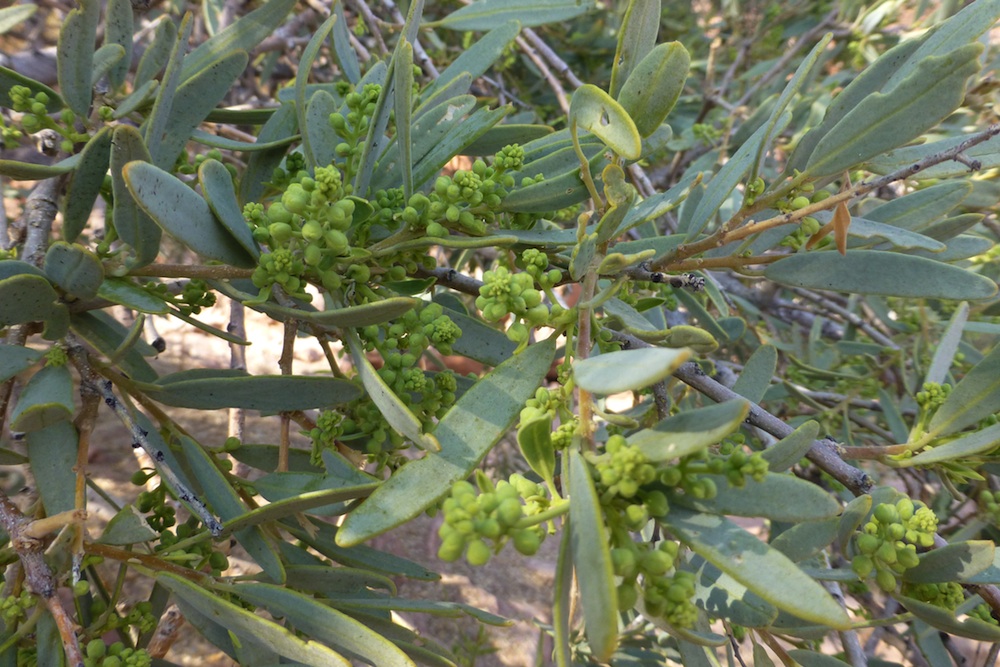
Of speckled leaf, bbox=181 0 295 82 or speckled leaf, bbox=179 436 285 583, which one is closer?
speckled leaf, bbox=179 436 285 583

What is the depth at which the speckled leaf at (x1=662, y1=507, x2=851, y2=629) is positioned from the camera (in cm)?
56

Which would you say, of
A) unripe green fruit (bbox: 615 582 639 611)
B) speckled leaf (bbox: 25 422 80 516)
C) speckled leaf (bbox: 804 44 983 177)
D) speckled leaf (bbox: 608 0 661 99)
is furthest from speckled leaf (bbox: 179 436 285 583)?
speckled leaf (bbox: 804 44 983 177)

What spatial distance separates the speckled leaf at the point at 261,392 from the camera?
0.91 metres

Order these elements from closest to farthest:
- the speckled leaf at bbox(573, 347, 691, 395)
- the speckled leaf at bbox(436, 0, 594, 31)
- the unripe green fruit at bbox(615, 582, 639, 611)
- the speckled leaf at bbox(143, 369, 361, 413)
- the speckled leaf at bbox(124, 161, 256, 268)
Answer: the speckled leaf at bbox(573, 347, 691, 395) < the unripe green fruit at bbox(615, 582, 639, 611) < the speckled leaf at bbox(124, 161, 256, 268) < the speckled leaf at bbox(143, 369, 361, 413) < the speckled leaf at bbox(436, 0, 594, 31)

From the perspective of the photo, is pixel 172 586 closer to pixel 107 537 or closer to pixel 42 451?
pixel 107 537

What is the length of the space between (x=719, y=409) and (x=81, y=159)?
2.89ft

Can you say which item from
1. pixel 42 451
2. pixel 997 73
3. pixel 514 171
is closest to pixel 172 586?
pixel 42 451

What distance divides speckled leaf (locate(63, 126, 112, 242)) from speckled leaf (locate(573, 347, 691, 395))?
0.73 meters


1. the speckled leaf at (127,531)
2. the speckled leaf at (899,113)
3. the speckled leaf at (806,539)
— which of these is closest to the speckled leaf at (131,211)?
the speckled leaf at (127,531)

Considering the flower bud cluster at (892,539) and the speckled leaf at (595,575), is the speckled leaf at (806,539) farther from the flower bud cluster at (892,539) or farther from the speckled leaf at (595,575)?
the speckled leaf at (595,575)

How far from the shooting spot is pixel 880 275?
869 millimetres

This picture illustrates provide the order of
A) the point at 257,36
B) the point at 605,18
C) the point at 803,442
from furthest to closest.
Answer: the point at 605,18
the point at 257,36
the point at 803,442

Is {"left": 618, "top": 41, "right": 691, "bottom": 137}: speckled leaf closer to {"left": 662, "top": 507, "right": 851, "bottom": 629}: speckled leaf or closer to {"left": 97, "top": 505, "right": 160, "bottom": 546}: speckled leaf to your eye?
{"left": 662, "top": 507, "right": 851, "bottom": 629}: speckled leaf

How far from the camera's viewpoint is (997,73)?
224 cm
